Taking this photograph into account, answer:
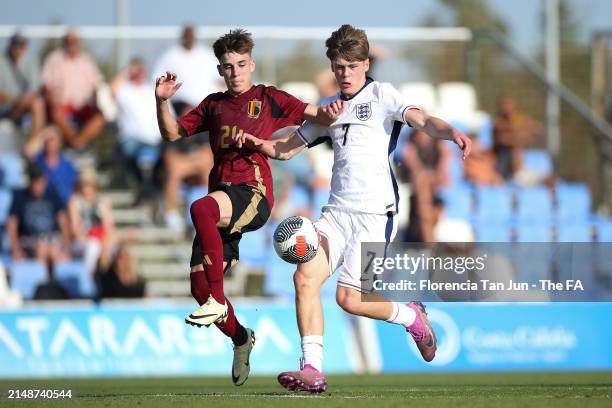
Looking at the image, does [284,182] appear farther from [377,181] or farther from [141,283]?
[377,181]

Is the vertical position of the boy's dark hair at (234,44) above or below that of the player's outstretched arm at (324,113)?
above

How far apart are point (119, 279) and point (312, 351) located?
27.3ft

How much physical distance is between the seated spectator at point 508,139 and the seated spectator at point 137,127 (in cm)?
530

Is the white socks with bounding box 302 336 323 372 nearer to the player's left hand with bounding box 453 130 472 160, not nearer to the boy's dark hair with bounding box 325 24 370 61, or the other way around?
the player's left hand with bounding box 453 130 472 160

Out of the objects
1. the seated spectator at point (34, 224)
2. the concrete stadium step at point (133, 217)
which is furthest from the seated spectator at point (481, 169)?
the seated spectator at point (34, 224)

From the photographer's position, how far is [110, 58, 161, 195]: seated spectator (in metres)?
18.8

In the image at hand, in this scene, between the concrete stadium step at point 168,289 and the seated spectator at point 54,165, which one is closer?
the seated spectator at point 54,165

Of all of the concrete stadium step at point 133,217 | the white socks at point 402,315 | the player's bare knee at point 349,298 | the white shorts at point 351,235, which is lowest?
the concrete stadium step at point 133,217

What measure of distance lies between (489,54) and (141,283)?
25.6 feet

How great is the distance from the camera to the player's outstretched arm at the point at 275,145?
9445 millimetres

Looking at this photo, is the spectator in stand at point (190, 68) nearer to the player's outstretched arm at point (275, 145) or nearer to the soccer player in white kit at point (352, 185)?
the player's outstretched arm at point (275, 145)

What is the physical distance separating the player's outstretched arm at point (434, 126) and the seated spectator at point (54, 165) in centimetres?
955

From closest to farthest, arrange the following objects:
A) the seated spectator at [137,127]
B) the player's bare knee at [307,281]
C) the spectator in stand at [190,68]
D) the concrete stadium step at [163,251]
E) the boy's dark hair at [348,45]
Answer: the player's bare knee at [307,281], the boy's dark hair at [348,45], the spectator in stand at [190,68], the concrete stadium step at [163,251], the seated spectator at [137,127]

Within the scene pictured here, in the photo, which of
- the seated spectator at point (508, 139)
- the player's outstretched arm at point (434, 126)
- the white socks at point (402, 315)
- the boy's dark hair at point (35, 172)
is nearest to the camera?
→ the player's outstretched arm at point (434, 126)
